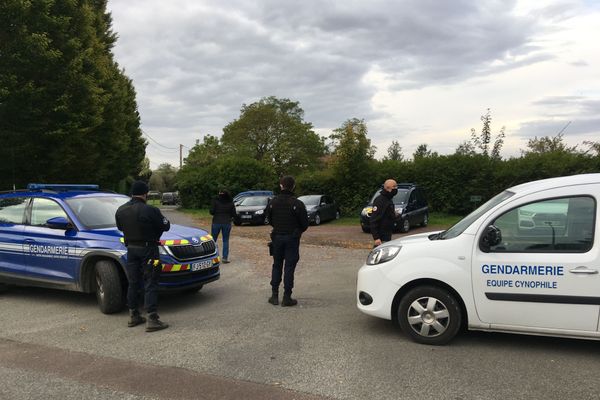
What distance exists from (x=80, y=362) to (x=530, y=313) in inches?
172

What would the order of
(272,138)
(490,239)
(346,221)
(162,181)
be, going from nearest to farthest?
(490,239) → (346,221) → (272,138) → (162,181)

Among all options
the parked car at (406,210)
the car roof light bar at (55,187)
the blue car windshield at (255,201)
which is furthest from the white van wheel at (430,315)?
the blue car windshield at (255,201)

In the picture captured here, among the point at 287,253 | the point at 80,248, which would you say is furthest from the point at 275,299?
the point at 80,248

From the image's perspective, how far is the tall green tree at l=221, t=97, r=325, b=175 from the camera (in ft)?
186

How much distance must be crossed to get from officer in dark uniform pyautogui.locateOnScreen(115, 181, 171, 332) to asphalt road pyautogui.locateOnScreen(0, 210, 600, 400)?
302mm

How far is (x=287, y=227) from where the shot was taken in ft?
21.4

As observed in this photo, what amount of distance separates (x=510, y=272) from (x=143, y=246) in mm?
3995

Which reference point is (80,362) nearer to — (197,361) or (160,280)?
(197,361)

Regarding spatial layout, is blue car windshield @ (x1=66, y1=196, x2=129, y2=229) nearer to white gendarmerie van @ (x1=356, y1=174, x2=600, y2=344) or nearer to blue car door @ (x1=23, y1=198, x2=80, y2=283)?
blue car door @ (x1=23, y1=198, x2=80, y2=283)

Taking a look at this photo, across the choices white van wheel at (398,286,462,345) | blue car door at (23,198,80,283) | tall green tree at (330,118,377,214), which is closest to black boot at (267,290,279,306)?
white van wheel at (398,286,462,345)

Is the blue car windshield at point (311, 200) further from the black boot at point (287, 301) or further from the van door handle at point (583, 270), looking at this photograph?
the van door handle at point (583, 270)

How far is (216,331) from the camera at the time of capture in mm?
5438

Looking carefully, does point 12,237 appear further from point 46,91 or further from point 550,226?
point 46,91

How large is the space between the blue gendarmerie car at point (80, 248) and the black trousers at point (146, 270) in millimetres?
540
